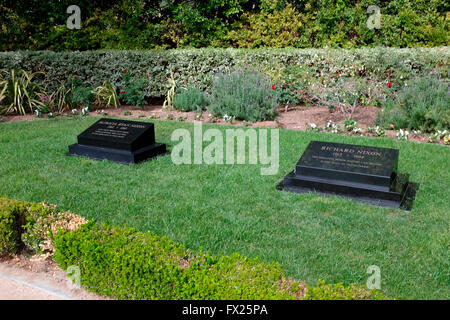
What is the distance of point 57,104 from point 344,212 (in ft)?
27.6

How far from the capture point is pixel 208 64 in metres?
11.0

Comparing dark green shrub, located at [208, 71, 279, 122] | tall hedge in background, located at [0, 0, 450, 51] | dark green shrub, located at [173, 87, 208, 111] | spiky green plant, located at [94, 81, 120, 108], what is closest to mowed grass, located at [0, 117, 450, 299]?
dark green shrub, located at [208, 71, 279, 122]

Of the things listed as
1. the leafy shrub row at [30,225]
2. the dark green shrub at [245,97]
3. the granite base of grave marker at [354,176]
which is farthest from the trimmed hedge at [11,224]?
the dark green shrub at [245,97]

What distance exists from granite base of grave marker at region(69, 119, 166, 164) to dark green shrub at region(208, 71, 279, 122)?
2.69m

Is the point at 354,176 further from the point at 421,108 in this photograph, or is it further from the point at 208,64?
the point at 208,64

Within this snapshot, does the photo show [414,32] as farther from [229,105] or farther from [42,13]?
[42,13]

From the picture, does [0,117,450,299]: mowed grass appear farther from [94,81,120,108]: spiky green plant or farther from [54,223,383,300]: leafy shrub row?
[94,81,120,108]: spiky green plant

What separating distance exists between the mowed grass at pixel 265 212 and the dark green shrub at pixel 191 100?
365 cm

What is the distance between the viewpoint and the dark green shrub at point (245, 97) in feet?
30.7

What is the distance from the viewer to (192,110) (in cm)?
1060

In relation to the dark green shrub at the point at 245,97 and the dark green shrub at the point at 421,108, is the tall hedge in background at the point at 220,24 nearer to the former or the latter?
the dark green shrub at the point at 245,97

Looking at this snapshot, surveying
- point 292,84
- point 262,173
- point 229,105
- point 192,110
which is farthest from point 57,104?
point 262,173

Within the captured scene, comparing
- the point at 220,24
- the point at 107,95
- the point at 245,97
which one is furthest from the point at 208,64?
the point at 220,24

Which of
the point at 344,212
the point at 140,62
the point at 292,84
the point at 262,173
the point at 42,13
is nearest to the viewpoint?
the point at 344,212
